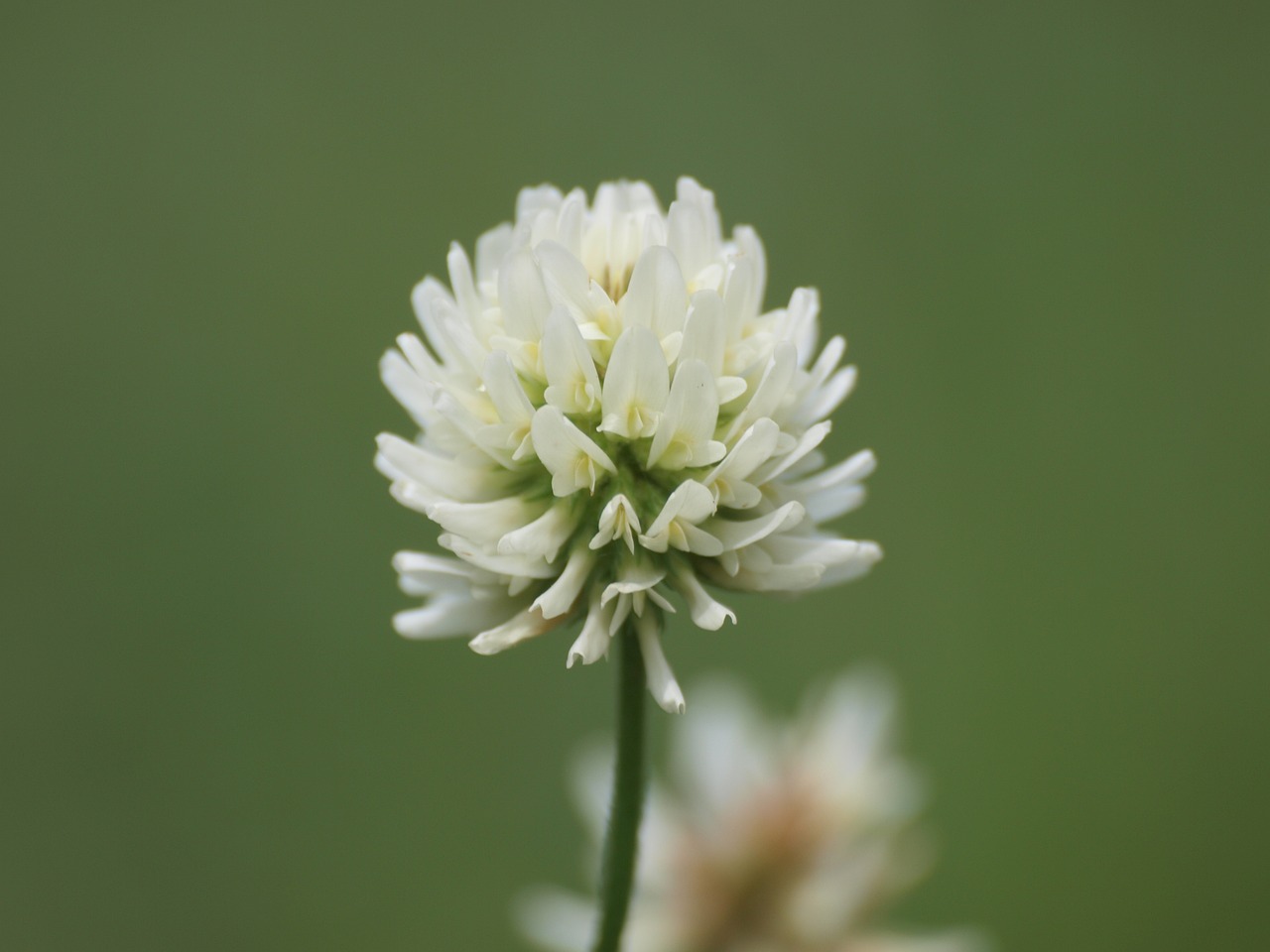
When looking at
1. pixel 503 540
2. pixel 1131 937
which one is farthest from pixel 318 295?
pixel 503 540

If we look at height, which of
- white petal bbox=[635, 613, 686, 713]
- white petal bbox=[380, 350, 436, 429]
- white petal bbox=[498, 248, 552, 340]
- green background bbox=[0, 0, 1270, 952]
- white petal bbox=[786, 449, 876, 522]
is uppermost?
green background bbox=[0, 0, 1270, 952]

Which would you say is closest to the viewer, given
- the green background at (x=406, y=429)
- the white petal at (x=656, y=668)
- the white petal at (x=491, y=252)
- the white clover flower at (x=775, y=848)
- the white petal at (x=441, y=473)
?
the white petal at (x=656, y=668)

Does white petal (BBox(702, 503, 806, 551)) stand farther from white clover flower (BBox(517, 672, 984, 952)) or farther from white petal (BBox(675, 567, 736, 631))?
white clover flower (BBox(517, 672, 984, 952))

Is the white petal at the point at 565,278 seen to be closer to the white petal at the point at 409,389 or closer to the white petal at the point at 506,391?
the white petal at the point at 506,391

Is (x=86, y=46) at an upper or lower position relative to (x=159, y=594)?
upper

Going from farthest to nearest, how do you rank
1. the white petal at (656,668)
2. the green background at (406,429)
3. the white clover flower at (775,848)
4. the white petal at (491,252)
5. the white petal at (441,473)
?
the green background at (406,429), the white clover flower at (775,848), the white petal at (491,252), the white petal at (441,473), the white petal at (656,668)

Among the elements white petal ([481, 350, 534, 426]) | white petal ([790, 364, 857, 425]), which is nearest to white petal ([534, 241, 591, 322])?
white petal ([481, 350, 534, 426])

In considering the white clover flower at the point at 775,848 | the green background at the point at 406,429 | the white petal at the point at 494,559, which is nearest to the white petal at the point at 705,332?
the white petal at the point at 494,559

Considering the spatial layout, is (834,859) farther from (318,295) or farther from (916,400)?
(318,295)
